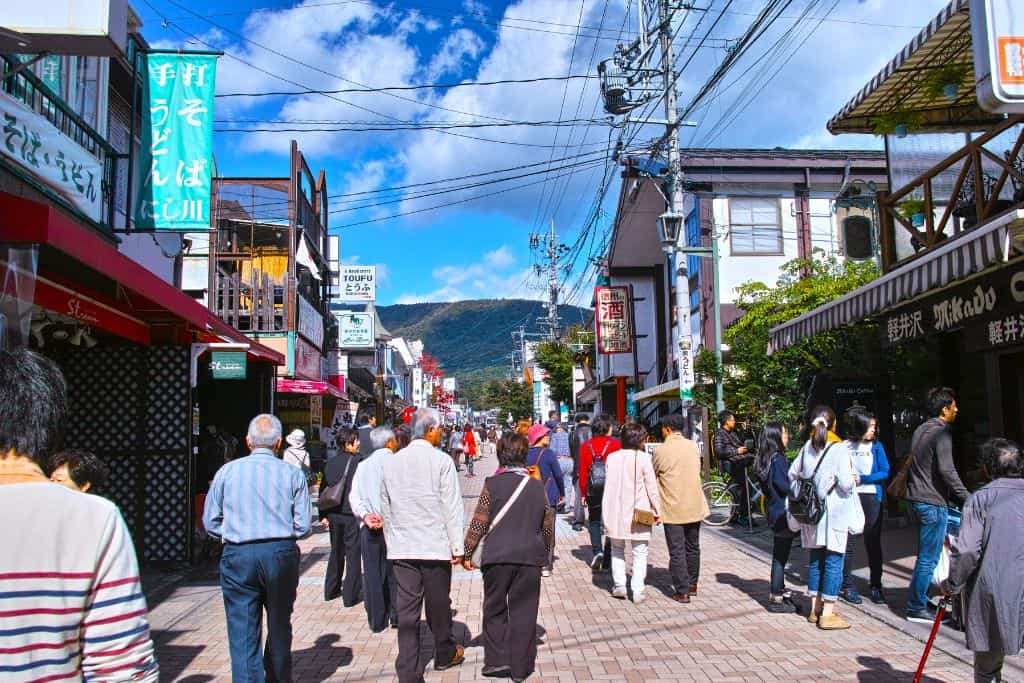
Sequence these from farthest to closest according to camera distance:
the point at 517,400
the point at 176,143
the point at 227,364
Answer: the point at 517,400 < the point at 227,364 < the point at 176,143

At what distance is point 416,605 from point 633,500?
3189mm

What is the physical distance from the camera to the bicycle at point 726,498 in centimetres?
1363

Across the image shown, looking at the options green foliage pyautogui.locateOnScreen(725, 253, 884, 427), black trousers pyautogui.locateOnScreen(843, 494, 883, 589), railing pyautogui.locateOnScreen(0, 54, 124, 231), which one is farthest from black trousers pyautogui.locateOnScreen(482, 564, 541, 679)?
green foliage pyautogui.locateOnScreen(725, 253, 884, 427)

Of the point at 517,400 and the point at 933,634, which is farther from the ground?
the point at 517,400

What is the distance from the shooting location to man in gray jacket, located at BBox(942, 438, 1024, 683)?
4.20 metres

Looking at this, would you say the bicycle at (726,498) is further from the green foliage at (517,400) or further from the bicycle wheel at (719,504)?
the green foliage at (517,400)

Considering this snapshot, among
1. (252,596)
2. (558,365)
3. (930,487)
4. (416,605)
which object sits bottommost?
(416,605)

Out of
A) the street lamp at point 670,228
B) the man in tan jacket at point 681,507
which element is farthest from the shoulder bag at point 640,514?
the street lamp at point 670,228

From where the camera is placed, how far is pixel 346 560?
869cm

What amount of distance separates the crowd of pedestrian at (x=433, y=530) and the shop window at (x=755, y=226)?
45.4ft

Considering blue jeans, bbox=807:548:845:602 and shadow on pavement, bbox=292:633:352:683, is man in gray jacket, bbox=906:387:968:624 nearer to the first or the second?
blue jeans, bbox=807:548:845:602

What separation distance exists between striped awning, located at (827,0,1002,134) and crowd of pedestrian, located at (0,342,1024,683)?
13.9 feet

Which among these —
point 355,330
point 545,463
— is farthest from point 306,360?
point 545,463

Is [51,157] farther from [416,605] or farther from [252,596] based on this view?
[416,605]
